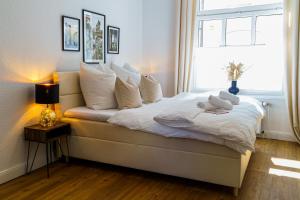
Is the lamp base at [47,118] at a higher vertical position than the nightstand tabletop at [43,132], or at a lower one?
higher

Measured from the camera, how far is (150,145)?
9.02 ft

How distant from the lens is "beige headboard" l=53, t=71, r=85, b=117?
3170 mm

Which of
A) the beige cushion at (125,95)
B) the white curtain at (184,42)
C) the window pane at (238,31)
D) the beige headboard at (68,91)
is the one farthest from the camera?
the white curtain at (184,42)

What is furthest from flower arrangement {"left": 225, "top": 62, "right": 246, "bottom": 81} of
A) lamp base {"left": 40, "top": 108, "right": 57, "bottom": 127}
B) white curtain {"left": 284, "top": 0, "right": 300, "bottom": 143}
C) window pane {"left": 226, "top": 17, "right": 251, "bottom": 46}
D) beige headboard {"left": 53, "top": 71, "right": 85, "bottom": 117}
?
lamp base {"left": 40, "top": 108, "right": 57, "bottom": 127}

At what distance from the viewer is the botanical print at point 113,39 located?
4.25 metres

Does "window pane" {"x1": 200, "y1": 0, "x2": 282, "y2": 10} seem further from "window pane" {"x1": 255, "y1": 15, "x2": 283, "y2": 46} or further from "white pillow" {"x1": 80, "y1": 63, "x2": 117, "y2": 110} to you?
"white pillow" {"x1": 80, "y1": 63, "x2": 117, "y2": 110}

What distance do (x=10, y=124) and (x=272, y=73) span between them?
12.3 feet

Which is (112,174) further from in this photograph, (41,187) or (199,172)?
(199,172)

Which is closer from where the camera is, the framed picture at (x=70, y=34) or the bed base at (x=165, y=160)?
the bed base at (x=165, y=160)

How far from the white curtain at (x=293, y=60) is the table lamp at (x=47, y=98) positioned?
319cm

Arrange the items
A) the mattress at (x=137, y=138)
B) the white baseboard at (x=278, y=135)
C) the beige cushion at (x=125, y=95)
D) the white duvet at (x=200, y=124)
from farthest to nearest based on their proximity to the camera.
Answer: the white baseboard at (x=278, y=135), the beige cushion at (x=125, y=95), the mattress at (x=137, y=138), the white duvet at (x=200, y=124)

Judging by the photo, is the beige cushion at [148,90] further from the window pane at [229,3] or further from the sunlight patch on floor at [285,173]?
the window pane at [229,3]

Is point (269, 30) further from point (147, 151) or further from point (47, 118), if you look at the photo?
point (47, 118)

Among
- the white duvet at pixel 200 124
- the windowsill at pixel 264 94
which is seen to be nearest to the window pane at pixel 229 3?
the windowsill at pixel 264 94
